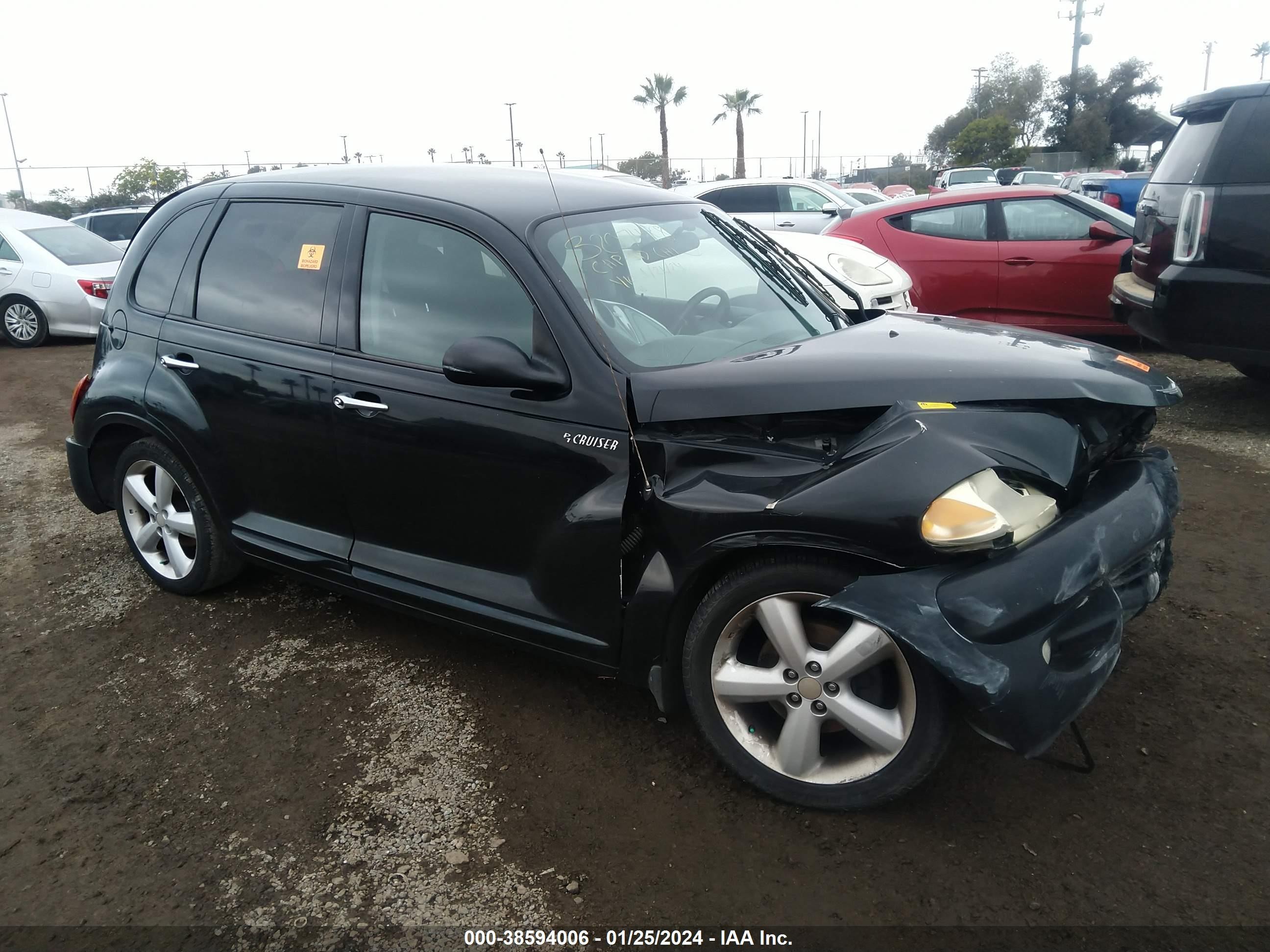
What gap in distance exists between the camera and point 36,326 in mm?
11430

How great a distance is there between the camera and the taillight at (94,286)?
11.0 m

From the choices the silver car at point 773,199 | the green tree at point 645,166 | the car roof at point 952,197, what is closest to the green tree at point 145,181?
the green tree at point 645,166

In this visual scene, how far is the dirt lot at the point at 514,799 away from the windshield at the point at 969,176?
28347mm

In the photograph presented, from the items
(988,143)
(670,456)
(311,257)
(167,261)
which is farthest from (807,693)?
(988,143)

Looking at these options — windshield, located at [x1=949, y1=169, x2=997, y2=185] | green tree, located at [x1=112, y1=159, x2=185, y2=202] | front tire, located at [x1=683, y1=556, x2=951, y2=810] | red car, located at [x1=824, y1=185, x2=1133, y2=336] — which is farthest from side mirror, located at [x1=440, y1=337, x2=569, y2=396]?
green tree, located at [x1=112, y1=159, x2=185, y2=202]

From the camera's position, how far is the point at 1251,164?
5629mm

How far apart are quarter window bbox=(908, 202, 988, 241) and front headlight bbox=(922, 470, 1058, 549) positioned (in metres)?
6.64

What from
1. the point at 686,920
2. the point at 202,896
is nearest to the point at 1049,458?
the point at 686,920

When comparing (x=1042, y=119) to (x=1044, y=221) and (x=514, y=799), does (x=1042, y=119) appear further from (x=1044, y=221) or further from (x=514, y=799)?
(x=514, y=799)

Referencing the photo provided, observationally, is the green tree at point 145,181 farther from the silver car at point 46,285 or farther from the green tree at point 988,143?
the green tree at point 988,143

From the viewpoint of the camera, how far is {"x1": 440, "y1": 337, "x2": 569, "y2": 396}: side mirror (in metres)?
2.74

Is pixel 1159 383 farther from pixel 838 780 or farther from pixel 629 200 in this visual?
pixel 629 200

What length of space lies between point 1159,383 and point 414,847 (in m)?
2.53

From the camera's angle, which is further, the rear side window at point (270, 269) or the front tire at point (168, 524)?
the front tire at point (168, 524)
